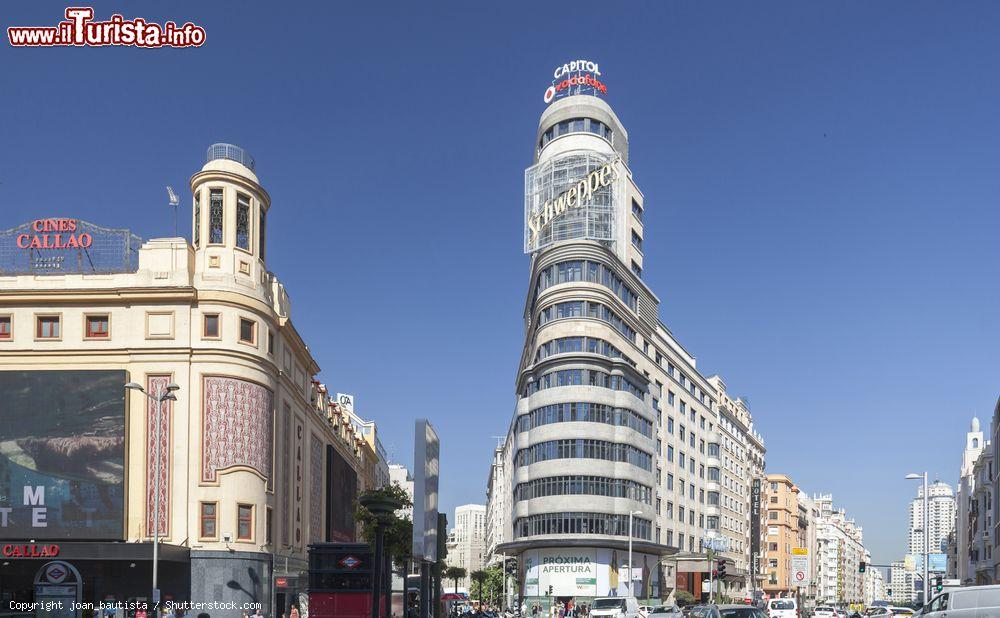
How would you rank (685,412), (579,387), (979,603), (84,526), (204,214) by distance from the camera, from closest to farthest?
1. (979,603)
2. (84,526)
3. (204,214)
4. (579,387)
5. (685,412)

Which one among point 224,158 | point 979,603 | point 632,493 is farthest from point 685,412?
point 979,603

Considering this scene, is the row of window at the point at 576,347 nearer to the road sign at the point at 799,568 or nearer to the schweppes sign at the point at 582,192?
the schweppes sign at the point at 582,192

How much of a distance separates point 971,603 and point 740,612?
323 inches

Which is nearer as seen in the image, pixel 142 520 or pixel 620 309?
pixel 142 520

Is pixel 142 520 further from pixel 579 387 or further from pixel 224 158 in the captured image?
pixel 579 387

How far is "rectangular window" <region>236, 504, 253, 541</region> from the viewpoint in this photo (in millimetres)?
51688

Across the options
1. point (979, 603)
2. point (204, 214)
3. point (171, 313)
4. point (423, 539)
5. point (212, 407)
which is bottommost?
point (979, 603)

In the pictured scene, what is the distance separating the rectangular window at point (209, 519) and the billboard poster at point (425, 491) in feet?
80.5

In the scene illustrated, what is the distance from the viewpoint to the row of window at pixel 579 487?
85.2 metres

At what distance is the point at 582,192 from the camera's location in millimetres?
95375

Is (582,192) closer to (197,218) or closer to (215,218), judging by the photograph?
(215,218)

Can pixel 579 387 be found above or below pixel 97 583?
above

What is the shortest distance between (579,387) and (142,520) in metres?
43.4

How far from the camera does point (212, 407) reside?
5131 cm
